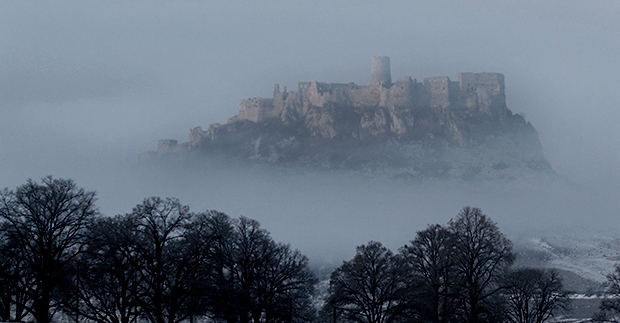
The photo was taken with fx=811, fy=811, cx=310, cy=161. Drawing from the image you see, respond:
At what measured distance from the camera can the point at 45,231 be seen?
5147cm

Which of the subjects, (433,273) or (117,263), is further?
(433,273)

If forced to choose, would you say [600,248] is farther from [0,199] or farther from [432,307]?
[0,199]

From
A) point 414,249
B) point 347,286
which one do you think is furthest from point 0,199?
point 414,249

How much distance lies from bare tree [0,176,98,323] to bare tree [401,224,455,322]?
22350mm

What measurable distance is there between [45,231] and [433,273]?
84.9 feet

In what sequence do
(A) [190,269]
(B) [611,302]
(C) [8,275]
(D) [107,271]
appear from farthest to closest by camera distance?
1. (B) [611,302]
2. (A) [190,269]
3. (D) [107,271]
4. (C) [8,275]

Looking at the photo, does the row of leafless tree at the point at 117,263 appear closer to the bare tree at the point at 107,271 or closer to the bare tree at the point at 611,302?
the bare tree at the point at 107,271

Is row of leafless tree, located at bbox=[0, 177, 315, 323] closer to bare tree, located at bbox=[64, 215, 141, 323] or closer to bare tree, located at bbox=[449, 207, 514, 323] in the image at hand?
bare tree, located at bbox=[64, 215, 141, 323]

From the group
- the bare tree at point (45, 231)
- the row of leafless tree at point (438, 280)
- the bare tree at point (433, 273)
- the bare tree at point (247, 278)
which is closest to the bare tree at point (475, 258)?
the row of leafless tree at point (438, 280)

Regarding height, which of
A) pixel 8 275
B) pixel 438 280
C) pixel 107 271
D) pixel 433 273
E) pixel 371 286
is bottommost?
pixel 8 275

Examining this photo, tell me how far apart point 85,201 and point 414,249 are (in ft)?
75.4

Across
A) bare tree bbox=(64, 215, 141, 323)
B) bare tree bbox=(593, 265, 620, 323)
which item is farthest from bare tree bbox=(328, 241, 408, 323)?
bare tree bbox=(64, 215, 141, 323)

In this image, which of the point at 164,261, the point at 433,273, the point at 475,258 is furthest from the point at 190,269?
the point at 475,258

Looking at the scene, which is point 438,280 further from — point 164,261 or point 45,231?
point 45,231
